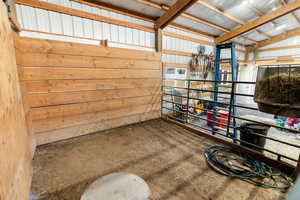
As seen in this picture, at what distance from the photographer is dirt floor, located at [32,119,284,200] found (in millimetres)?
1328

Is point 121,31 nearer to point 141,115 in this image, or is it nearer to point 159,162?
point 141,115

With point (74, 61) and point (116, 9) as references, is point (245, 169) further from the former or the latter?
point (116, 9)

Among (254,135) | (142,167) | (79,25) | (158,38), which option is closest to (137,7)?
(158,38)

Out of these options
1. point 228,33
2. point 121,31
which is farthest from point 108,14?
point 228,33

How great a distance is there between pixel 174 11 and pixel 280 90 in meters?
2.66

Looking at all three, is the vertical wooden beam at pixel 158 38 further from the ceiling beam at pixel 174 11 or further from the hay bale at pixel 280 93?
the hay bale at pixel 280 93

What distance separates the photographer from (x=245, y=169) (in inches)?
63.7

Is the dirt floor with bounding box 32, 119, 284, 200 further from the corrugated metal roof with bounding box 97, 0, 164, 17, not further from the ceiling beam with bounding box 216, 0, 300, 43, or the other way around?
the ceiling beam with bounding box 216, 0, 300, 43

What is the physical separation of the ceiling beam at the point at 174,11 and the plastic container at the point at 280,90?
7.02 feet

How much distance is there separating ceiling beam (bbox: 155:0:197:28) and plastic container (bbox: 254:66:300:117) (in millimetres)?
2141

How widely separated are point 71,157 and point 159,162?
4.28 ft

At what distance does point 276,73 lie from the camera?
116 cm

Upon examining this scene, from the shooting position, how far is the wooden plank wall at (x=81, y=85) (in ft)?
6.97

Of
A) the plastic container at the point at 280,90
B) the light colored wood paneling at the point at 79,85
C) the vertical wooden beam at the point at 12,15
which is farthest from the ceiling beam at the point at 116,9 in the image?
the plastic container at the point at 280,90
